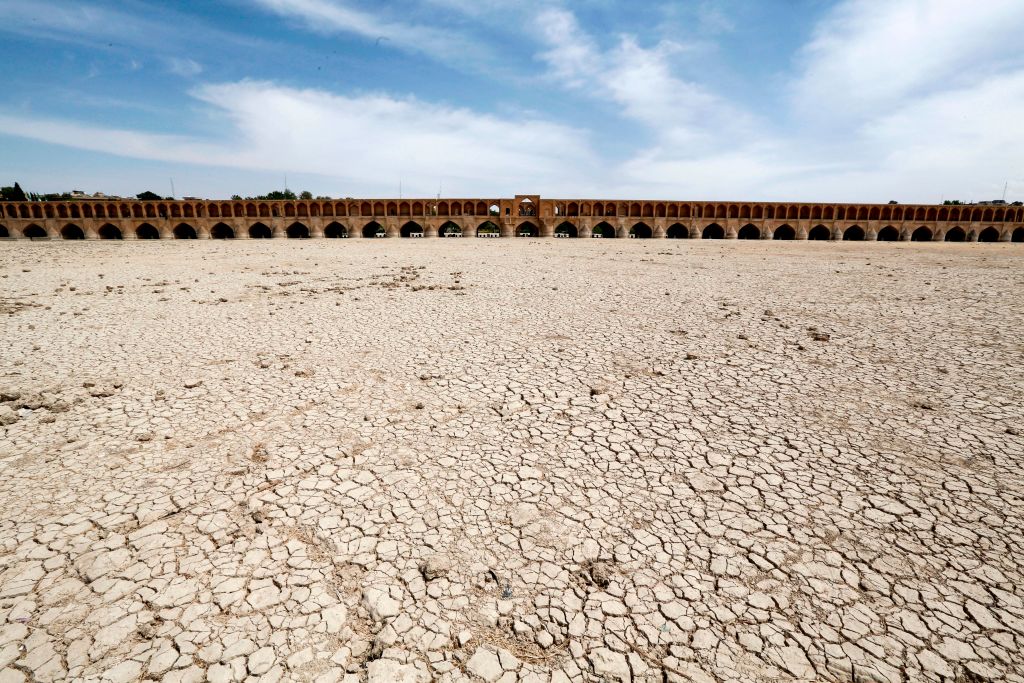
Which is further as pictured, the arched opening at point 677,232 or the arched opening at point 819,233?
the arched opening at point 677,232

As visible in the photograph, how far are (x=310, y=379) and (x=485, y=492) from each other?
2862 mm

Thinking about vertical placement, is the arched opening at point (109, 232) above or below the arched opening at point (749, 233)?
below

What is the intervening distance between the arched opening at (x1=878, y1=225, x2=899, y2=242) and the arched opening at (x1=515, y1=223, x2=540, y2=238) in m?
36.6

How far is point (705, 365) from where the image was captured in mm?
5355

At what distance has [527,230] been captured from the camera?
183 feet

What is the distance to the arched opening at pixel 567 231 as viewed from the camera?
168 ft

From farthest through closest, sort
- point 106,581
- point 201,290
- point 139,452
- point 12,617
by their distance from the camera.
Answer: point 201,290, point 139,452, point 106,581, point 12,617

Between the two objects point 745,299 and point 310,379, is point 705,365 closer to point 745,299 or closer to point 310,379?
point 310,379

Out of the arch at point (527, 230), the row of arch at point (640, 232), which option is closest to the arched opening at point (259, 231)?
the row of arch at point (640, 232)

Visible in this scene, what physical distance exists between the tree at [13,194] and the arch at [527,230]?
218 ft

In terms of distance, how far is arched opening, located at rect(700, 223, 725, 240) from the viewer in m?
50.9

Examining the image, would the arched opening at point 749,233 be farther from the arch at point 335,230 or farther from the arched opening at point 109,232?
the arched opening at point 109,232

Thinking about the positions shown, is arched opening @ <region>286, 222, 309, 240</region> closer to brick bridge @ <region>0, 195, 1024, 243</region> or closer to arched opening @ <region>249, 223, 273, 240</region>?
brick bridge @ <region>0, 195, 1024, 243</region>

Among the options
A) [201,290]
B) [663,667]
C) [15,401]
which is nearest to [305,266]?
[201,290]
